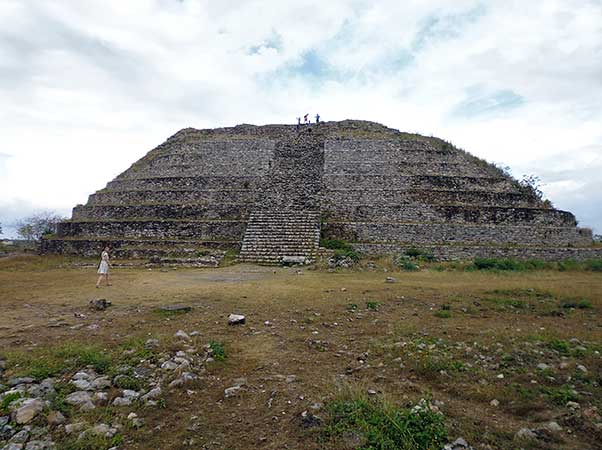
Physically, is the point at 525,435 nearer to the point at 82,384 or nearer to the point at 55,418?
the point at 55,418

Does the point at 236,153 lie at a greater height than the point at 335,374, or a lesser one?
greater

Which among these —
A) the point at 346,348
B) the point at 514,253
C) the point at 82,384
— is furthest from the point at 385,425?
the point at 514,253

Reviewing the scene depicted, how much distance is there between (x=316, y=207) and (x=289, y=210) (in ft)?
5.55

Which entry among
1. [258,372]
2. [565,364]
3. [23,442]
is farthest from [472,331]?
[23,442]

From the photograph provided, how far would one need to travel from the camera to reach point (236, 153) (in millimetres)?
28875

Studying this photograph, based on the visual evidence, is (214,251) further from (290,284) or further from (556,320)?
(556,320)

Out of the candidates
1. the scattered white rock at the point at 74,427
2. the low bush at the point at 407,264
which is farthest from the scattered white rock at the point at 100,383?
the low bush at the point at 407,264

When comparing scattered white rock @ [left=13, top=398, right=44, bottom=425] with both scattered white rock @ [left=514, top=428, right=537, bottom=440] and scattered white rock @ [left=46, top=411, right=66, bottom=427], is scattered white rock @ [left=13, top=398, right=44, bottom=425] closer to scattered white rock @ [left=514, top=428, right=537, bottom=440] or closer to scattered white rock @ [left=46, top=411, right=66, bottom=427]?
scattered white rock @ [left=46, top=411, right=66, bottom=427]

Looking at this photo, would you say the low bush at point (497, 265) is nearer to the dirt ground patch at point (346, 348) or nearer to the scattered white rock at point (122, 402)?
the dirt ground patch at point (346, 348)

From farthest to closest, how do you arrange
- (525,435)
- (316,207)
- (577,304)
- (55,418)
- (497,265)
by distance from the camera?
1. (316,207)
2. (497,265)
3. (577,304)
4. (55,418)
5. (525,435)

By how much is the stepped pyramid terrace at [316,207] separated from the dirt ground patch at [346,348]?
8.46m

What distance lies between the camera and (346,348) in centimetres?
637

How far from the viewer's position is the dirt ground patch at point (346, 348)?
399 cm

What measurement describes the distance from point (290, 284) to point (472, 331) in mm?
6962
